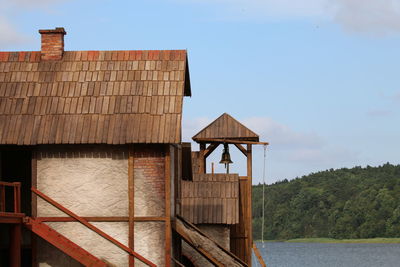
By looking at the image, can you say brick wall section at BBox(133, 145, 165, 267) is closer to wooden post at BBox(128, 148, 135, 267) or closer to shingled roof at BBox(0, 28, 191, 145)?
wooden post at BBox(128, 148, 135, 267)

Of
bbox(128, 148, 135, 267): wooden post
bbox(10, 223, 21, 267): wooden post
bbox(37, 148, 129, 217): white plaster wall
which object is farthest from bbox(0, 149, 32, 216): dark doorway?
bbox(128, 148, 135, 267): wooden post

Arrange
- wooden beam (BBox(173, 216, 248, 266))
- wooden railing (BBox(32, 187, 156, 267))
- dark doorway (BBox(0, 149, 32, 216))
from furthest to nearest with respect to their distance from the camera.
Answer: dark doorway (BBox(0, 149, 32, 216)) < wooden beam (BBox(173, 216, 248, 266)) < wooden railing (BBox(32, 187, 156, 267))

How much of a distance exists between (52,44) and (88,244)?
632 cm

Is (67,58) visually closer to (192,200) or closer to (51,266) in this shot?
(51,266)

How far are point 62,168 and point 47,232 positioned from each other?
1.95 m

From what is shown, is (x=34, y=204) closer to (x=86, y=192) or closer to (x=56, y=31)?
(x=86, y=192)

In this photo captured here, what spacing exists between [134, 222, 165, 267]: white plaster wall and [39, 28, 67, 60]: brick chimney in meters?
5.89

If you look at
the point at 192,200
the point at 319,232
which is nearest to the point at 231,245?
the point at 192,200

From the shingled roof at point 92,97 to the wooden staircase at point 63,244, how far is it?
2.29 metres

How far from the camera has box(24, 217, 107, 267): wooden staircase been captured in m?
24.3

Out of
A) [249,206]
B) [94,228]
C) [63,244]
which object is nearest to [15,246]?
[63,244]

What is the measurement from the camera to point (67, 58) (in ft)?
89.7

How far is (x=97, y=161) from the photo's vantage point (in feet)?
83.5

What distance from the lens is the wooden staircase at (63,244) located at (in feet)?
79.8
